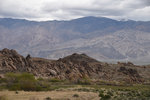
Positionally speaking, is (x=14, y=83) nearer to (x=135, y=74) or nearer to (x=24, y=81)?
(x=24, y=81)

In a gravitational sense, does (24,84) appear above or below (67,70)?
above

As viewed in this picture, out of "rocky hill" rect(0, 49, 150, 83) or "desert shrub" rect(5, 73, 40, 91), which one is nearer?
"desert shrub" rect(5, 73, 40, 91)

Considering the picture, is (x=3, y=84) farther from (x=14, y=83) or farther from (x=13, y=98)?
(x=13, y=98)

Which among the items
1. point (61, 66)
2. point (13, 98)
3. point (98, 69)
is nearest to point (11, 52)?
point (61, 66)

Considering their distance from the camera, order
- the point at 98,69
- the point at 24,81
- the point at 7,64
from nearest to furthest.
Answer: the point at 24,81
the point at 7,64
the point at 98,69

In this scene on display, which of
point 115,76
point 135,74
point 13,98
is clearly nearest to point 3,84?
point 13,98

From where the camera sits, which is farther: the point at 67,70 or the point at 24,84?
the point at 67,70

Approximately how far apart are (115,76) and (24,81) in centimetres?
4809

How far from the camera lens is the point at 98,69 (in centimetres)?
10162

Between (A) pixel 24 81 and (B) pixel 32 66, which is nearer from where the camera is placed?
(A) pixel 24 81

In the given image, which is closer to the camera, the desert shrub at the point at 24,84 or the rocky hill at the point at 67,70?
the desert shrub at the point at 24,84

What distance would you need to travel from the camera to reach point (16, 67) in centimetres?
8394

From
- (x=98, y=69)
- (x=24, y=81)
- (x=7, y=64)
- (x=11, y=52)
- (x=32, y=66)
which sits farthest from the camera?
(x=98, y=69)

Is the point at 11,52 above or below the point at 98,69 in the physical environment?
above
